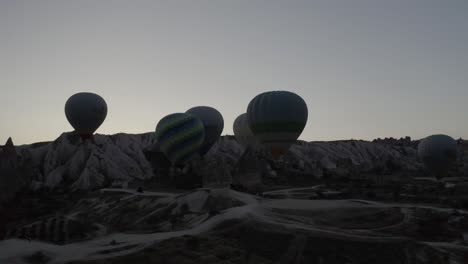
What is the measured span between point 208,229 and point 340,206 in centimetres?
1580

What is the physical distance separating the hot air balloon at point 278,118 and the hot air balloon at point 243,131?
28.3 meters

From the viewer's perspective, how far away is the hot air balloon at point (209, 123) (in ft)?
234

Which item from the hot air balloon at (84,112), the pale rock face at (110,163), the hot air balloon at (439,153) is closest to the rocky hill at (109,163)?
the pale rock face at (110,163)

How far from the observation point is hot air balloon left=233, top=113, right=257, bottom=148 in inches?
3307

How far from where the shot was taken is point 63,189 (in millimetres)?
68312

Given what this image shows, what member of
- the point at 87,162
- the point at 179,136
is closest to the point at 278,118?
the point at 179,136

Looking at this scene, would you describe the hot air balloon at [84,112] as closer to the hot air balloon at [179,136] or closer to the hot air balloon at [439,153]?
the hot air balloon at [179,136]

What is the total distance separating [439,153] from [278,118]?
2744 cm

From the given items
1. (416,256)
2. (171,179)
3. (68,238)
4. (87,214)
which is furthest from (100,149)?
(416,256)

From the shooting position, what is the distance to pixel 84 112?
63.1 metres

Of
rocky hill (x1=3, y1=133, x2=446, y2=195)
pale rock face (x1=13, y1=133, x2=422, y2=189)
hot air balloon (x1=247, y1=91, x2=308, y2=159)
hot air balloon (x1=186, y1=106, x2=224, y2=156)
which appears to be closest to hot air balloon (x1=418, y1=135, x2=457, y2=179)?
rocky hill (x1=3, y1=133, x2=446, y2=195)

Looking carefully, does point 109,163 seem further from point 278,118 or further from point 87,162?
point 278,118

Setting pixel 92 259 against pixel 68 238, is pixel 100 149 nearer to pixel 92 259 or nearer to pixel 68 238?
pixel 68 238

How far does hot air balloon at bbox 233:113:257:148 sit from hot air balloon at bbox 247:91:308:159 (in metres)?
28.3
